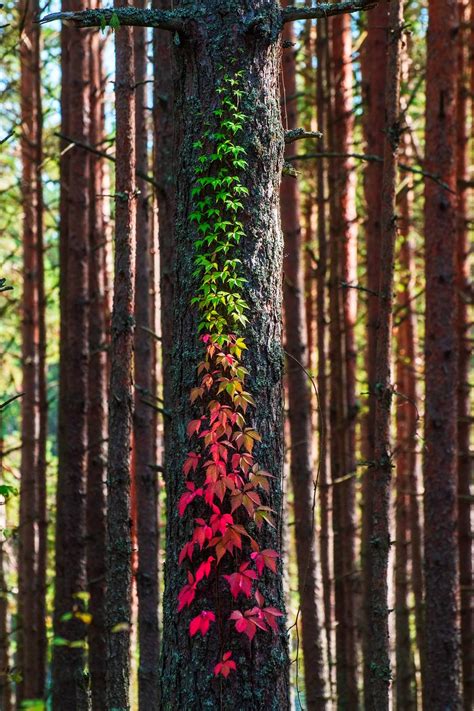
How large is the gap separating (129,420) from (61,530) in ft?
12.4

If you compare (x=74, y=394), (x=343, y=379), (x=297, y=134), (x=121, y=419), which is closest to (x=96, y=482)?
(x=74, y=394)

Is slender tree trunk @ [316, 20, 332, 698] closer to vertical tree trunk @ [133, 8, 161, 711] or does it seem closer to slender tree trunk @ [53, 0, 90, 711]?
vertical tree trunk @ [133, 8, 161, 711]

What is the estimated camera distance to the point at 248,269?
425 centimetres

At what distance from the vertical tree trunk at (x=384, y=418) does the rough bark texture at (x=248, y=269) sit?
98.3 inches

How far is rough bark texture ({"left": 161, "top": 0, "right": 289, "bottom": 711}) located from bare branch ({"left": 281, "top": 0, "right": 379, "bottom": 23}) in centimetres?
9

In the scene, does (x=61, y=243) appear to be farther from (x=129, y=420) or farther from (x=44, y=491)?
(x=129, y=420)

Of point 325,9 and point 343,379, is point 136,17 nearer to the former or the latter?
point 325,9

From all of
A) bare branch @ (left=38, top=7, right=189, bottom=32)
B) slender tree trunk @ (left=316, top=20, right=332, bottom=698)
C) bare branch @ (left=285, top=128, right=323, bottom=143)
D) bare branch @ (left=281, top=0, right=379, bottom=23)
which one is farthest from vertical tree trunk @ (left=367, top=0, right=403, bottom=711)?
slender tree trunk @ (left=316, top=20, right=332, bottom=698)

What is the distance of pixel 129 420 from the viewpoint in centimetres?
673

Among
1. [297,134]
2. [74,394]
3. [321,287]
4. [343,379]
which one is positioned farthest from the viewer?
[321,287]

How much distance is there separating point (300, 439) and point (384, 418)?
2964 millimetres

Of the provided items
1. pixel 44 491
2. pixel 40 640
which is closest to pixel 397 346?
pixel 44 491

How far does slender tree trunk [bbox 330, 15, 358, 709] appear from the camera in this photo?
37.3 feet

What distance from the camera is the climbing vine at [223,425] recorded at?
3969 millimetres
